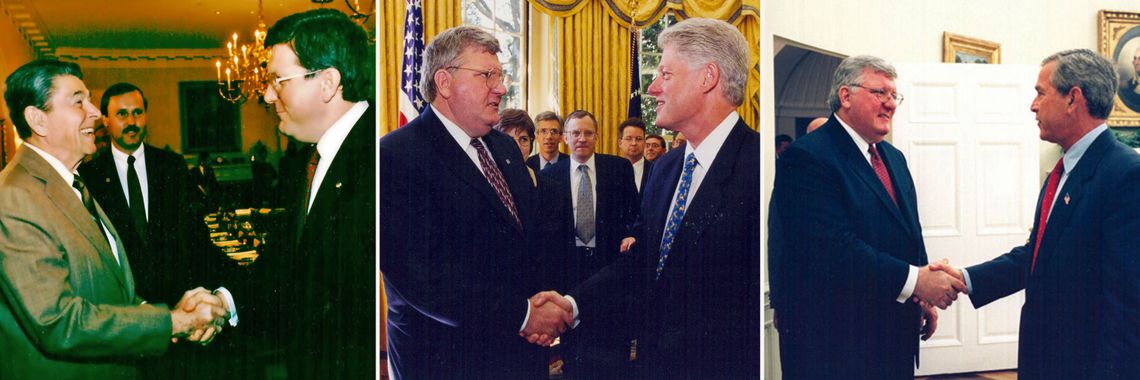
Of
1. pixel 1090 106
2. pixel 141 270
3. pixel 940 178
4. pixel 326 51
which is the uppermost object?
pixel 326 51

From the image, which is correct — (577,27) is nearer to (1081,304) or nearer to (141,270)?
(141,270)

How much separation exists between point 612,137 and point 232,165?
147 cm

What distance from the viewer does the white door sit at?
11.9ft

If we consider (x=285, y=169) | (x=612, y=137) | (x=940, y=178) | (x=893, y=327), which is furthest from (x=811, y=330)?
(x=285, y=169)

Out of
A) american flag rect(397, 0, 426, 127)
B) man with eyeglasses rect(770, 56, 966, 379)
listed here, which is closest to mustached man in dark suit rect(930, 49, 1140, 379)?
man with eyeglasses rect(770, 56, 966, 379)

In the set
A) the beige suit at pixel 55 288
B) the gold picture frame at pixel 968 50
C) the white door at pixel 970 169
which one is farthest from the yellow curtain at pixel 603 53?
the beige suit at pixel 55 288

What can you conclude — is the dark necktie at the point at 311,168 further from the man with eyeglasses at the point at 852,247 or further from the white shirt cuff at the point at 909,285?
the white shirt cuff at the point at 909,285

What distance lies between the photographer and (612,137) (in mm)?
3359

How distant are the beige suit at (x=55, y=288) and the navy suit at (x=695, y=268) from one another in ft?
6.01

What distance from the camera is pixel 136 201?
319 cm

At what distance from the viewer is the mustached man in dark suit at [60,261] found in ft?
9.93

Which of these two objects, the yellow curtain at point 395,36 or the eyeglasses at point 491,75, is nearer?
the eyeglasses at point 491,75

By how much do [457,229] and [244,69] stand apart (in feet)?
3.38

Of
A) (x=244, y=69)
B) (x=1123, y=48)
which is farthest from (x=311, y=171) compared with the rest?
(x=1123, y=48)
